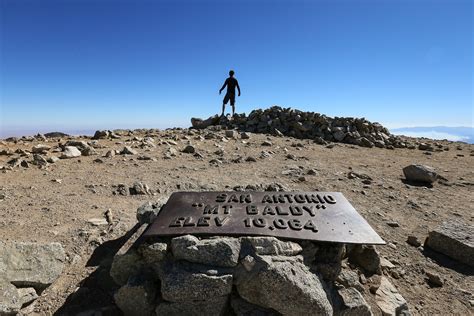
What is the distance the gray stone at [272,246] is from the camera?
286 cm

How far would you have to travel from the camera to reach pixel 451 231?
447 cm

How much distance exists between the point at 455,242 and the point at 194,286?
12.7 feet

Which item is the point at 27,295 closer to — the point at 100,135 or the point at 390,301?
the point at 390,301

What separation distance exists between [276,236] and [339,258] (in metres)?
0.72

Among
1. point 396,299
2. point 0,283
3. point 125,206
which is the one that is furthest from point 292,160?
point 0,283

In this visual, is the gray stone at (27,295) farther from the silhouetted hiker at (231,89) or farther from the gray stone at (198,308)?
the silhouetted hiker at (231,89)

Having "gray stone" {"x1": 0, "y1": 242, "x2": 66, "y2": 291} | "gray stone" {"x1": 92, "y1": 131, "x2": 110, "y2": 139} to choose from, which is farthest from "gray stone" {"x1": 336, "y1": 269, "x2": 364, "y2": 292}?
"gray stone" {"x1": 92, "y1": 131, "x2": 110, "y2": 139}

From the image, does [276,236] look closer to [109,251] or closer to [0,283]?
[109,251]

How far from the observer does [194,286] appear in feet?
8.79

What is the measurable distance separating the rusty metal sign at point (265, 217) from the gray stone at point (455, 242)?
1.78m

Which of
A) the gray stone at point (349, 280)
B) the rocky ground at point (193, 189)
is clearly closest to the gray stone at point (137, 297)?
the rocky ground at point (193, 189)

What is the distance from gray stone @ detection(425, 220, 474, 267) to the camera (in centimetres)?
414

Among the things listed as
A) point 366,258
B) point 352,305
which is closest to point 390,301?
point 366,258

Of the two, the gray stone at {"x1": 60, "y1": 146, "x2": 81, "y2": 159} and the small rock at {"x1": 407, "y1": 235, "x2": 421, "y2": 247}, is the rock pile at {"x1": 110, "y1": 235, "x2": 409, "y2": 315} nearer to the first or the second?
the small rock at {"x1": 407, "y1": 235, "x2": 421, "y2": 247}
